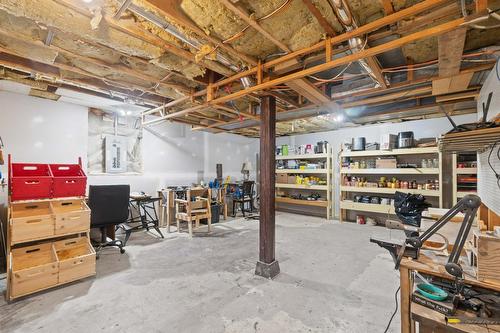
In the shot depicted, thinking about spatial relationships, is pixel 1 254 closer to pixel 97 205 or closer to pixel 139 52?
pixel 97 205

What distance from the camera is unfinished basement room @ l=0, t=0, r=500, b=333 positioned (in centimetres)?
151

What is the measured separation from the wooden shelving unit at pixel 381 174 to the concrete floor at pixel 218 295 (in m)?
1.67

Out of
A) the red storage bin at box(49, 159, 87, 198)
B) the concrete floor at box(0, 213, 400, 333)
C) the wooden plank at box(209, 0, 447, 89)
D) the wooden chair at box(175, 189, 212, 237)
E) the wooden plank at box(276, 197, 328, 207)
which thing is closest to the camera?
the wooden plank at box(209, 0, 447, 89)

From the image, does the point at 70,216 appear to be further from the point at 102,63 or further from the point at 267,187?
the point at 267,187

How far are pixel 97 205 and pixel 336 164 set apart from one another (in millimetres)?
5435

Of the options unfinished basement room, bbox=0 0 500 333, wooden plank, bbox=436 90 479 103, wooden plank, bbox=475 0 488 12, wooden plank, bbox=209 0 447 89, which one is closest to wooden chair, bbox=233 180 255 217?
unfinished basement room, bbox=0 0 500 333

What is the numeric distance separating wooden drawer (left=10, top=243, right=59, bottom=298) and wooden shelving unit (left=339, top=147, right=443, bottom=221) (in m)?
5.40

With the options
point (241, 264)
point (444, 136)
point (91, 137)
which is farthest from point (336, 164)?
point (91, 137)

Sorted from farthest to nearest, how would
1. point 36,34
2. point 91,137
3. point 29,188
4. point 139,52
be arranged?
point 91,137 → point 29,188 → point 139,52 → point 36,34

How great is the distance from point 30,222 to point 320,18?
3.36 m

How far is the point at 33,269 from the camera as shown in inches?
87.6

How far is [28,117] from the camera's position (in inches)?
143

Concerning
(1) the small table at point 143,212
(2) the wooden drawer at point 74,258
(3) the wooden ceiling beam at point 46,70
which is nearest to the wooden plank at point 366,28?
(3) the wooden ceiling beam at point 46,70

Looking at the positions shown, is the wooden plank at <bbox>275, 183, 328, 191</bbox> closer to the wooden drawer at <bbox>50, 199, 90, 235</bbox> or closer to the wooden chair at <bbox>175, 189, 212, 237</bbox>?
the wooden chair at <bbox>175, 189, 212, 237</bbox>
